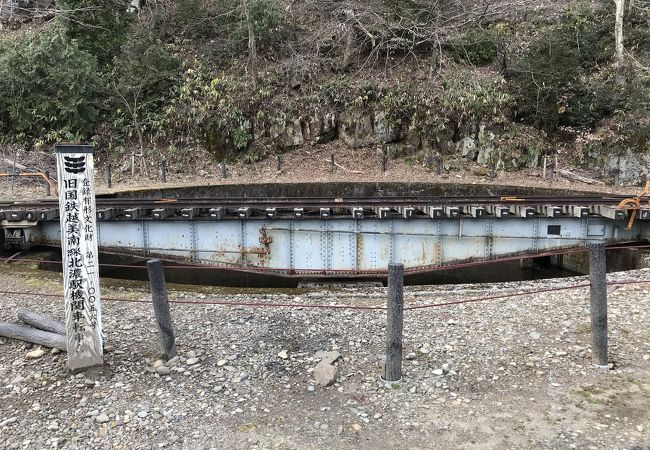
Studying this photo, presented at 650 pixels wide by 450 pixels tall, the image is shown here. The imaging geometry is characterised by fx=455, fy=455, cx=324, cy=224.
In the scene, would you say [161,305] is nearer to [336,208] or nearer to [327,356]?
[327,356]

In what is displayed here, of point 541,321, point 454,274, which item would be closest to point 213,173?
point 454,274

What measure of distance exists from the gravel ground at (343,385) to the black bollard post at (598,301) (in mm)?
230

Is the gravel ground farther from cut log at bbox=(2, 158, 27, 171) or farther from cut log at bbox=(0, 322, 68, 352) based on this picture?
cut log at bbox=(2, 158, 27, 171)

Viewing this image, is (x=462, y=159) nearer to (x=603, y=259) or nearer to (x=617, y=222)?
(x=617, y=222)

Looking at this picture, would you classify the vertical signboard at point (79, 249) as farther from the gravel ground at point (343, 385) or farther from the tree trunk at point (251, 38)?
the tree trunk at point (251, 38)

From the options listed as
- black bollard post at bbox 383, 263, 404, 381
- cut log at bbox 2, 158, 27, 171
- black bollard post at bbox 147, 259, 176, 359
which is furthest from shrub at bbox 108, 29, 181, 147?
black bollard post at bbox 383, 263, 404, 381

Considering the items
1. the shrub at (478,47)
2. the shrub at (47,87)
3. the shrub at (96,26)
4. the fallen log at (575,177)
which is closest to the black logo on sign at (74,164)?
the fallen log at (575,177)

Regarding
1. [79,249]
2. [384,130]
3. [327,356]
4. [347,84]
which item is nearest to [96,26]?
[347,84]

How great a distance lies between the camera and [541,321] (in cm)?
754

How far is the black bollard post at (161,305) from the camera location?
235 inches

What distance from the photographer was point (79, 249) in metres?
5.55

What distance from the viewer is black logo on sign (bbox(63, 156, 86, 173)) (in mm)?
5414

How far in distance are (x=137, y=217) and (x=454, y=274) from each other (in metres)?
11.2

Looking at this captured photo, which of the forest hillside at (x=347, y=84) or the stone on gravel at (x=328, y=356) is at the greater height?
the forest hillside at (x=347, y=84)
